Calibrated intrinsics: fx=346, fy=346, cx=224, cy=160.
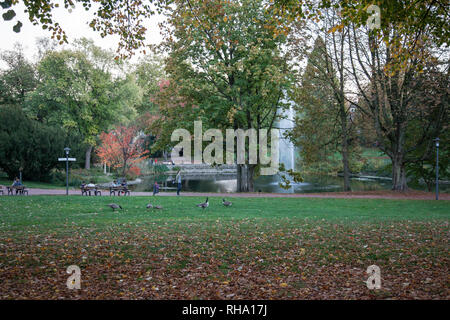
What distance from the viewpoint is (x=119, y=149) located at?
40.2 metres

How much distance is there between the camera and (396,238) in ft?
26.2

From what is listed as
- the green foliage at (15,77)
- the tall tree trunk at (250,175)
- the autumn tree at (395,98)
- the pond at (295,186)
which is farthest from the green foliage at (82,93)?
the autumn tree at (395,98)

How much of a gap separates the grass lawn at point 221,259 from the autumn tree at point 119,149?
1154 inches

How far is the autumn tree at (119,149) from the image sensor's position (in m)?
39.4

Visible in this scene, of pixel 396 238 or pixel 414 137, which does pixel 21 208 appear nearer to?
pixel 396 238

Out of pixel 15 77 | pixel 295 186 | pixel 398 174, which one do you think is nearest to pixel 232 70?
pixel 398 174

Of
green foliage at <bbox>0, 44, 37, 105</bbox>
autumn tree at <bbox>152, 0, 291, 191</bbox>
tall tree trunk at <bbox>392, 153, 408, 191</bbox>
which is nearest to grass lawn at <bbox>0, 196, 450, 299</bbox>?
autumn tree at <bbox>152, 0, 291, 191</bbox>

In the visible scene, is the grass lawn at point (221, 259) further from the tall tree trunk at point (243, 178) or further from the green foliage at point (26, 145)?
the green foliage at point (26, 145)

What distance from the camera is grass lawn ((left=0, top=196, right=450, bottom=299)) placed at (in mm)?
4977

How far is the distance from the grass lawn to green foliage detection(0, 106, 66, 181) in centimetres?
2313

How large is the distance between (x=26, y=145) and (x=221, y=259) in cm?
3047

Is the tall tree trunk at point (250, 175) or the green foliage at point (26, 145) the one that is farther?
the green foliage at point (26, 145)

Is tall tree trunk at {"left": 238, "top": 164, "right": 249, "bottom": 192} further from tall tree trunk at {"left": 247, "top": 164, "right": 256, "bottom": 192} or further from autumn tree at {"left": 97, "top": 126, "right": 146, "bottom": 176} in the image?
autumn tree at {"left": 97, "top": 126, "right": 146, "bottom": 176}
